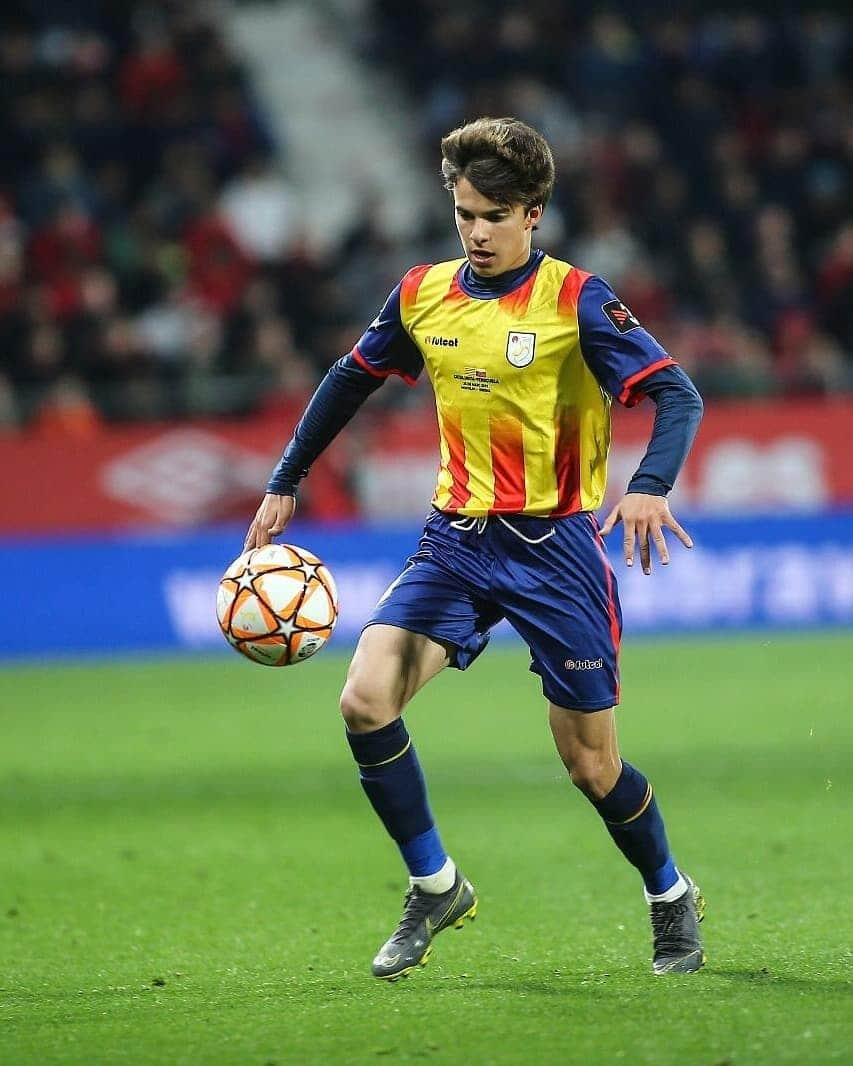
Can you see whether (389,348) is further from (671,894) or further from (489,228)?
(671,894)

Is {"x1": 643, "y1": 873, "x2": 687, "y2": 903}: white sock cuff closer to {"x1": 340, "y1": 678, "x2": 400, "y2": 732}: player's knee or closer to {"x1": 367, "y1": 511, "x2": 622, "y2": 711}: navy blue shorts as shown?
{"x1": 367, "y1": 511, "x2": 622, "y2": 711}: navy blue shorts

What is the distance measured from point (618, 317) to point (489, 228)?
435 millimetres

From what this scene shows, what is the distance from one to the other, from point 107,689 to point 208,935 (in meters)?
7.03

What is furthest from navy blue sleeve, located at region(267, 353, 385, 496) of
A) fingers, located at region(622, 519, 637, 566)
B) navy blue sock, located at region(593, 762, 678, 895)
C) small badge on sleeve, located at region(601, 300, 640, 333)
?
navy blue sock, located at region(593, 762, 678, 895)

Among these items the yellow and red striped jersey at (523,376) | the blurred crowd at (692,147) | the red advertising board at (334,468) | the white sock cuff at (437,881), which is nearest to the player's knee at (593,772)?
the white sock cuff at (437,881)

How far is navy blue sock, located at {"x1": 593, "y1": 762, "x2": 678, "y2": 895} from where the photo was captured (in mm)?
5113

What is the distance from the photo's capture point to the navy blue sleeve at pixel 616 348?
192 inches

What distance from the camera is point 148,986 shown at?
499 centimetres

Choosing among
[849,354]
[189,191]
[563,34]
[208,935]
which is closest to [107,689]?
[189,191]

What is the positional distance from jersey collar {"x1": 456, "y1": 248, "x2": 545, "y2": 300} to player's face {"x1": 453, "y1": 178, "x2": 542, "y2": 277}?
6 cm

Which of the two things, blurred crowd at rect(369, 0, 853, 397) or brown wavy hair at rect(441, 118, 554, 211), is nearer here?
brown wavy hair at rect(441, 118, 554, 211)

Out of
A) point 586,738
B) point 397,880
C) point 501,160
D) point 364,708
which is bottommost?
point 397,880

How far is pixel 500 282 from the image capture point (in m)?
5.11

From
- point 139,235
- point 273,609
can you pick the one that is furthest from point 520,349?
point 139,235
